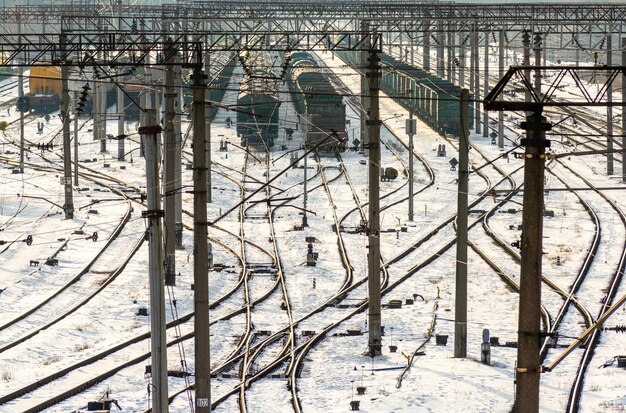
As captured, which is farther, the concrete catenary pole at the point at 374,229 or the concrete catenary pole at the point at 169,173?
the concrete catenary pole at the point at 169,173

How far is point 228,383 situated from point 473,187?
26.3 metres

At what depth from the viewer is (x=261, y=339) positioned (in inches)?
955

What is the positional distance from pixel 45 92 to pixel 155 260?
205 feet

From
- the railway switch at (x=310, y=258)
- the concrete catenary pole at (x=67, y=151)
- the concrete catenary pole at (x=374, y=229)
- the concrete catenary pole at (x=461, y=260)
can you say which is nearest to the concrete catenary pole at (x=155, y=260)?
the concrete catenary pole at (x=374, y=229)

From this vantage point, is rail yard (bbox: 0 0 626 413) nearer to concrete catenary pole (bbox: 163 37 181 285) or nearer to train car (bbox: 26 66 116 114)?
concrete catenary pole (bbox: 163 37 181 285)

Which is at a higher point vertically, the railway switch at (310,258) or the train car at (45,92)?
the train car at (45,92)

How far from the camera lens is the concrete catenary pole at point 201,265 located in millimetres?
16891

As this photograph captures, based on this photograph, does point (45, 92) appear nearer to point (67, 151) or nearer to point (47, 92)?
point (47, 92)

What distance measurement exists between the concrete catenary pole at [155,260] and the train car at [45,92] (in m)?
59.5

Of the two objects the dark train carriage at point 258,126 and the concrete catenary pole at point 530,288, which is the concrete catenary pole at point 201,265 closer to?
the concrete catenary pole at point 530,288

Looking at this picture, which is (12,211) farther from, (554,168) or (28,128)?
(28,128)

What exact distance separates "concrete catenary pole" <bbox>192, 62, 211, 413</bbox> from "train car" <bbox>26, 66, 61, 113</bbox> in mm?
58218

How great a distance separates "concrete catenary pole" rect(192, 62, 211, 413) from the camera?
16.9 m

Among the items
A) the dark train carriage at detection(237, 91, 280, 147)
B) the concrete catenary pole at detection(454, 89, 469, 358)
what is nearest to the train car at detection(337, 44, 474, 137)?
the dark train carriage at detection(237, 91, 280, 147)
